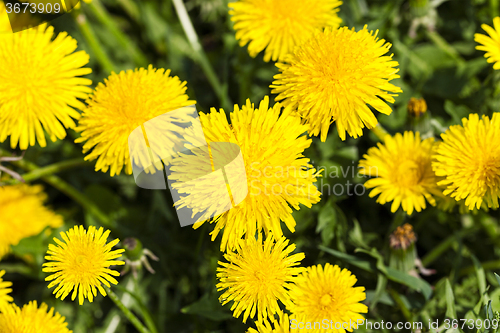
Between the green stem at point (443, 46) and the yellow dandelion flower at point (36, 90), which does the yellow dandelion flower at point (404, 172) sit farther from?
the yellow dandelion flower at point (36, 90)

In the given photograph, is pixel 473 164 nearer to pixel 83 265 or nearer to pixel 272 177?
pixel 272 177

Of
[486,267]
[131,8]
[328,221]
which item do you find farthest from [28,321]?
[131,8]

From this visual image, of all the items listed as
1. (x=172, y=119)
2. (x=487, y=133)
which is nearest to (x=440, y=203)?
(x=487, y=133)

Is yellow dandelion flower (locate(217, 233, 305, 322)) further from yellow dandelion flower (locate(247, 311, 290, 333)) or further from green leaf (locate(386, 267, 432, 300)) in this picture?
green leaf (locate(386, 267, 432, 300))

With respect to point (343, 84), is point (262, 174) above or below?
below

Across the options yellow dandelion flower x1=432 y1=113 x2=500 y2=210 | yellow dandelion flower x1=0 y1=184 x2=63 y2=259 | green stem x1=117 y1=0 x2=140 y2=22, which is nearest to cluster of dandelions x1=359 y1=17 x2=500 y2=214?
yellow dandelion flower x1=432 y1=113 x2=500 y2=210

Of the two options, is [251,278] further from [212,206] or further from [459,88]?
[459,88]
